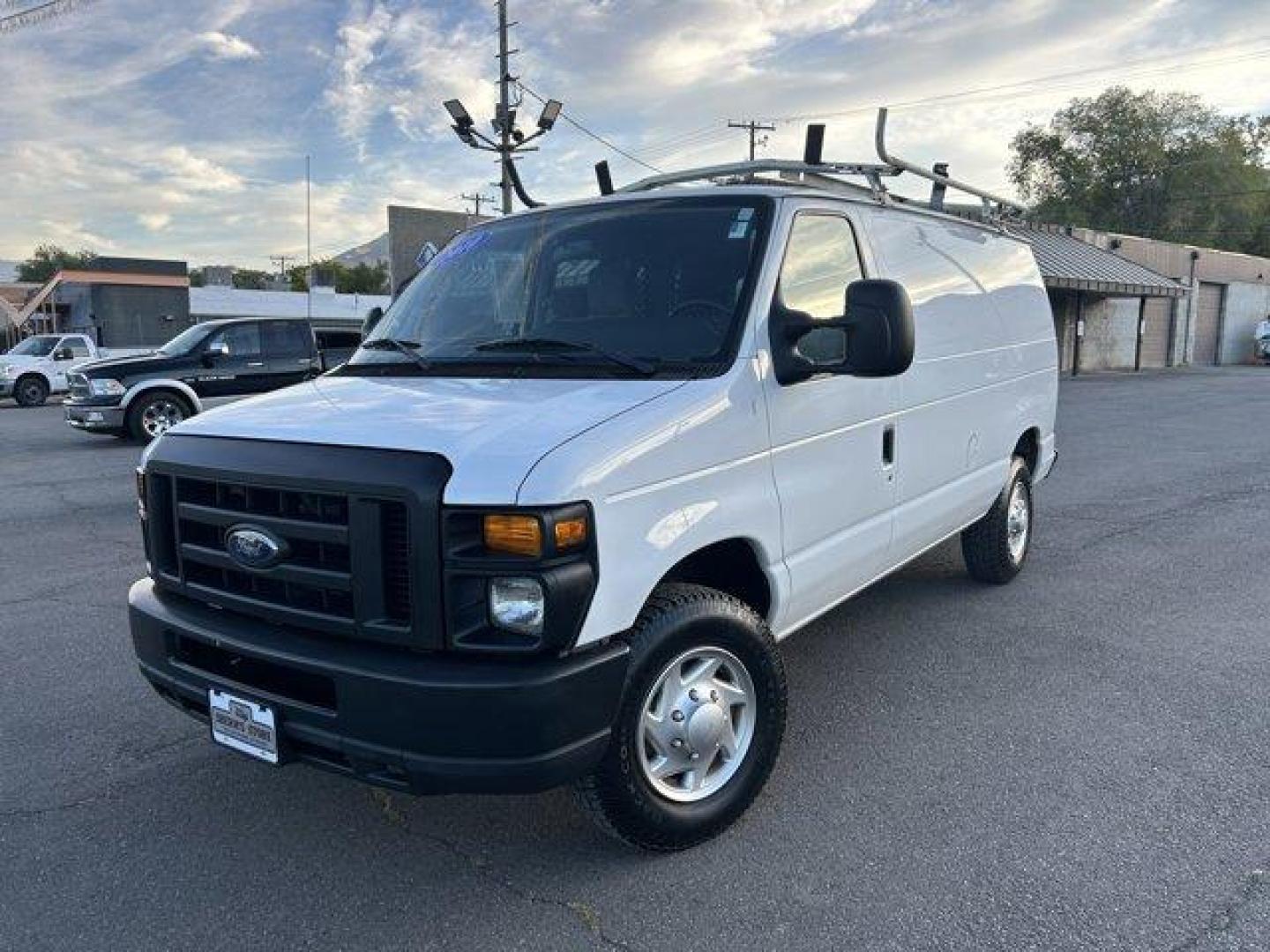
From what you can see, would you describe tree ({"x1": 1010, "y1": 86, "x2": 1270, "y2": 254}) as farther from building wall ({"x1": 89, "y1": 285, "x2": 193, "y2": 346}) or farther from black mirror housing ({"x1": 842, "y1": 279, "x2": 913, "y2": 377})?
black mirror housing ({"x1": 842, "y1": 279, "x2": 913, "y2": 377})

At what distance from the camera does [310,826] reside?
321cm

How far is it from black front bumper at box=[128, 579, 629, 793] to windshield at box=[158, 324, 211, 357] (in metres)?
12.6

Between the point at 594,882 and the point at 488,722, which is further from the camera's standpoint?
the point at 594,882

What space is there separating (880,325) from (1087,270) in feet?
86.5

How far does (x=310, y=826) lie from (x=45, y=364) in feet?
83.8

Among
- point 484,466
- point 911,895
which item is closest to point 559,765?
point 484,466

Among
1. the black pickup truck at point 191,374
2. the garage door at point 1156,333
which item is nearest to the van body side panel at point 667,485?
the black pickup truck at point 191,374

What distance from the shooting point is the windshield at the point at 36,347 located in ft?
80.2

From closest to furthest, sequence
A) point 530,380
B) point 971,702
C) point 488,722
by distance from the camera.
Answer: point 488,722 < point 530,380 < point 971,702

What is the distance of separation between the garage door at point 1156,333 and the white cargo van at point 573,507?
3754cm

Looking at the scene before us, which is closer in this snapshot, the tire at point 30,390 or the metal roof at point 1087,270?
the tire at point 30,390

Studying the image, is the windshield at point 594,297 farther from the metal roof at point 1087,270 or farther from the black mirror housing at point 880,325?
the metal roof at point 1087,270

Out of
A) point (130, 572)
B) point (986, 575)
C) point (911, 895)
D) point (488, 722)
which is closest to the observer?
point (488, 722)

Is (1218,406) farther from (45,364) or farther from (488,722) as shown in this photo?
(45,364)
